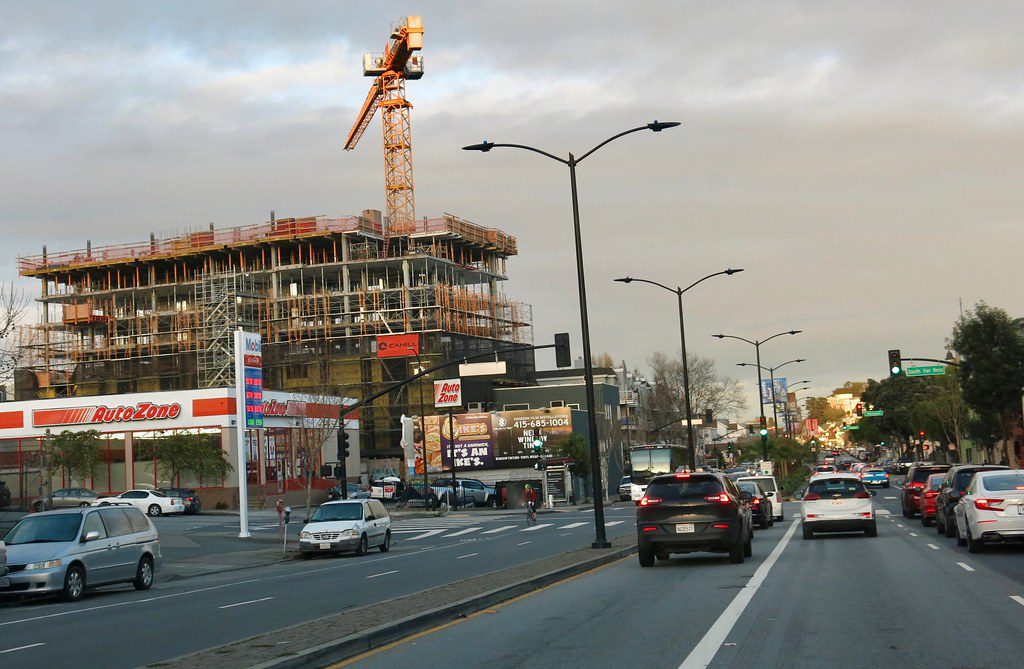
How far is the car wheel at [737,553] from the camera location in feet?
70.9

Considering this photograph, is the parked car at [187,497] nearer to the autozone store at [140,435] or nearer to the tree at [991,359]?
the autozone store at [140,435]

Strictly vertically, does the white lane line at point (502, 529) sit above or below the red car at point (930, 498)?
below

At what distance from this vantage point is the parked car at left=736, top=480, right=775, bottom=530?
35.1m

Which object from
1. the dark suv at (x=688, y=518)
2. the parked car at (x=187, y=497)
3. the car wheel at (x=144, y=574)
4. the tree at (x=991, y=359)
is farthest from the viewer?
the tree at (x=991, y=359)

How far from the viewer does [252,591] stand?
888 inches

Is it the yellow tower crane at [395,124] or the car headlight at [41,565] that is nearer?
the car headlight at [41,565]

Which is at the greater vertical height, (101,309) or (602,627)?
(101,309)

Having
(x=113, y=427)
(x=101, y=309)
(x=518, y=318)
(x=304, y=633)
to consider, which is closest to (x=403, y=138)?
(x=518, y=318)

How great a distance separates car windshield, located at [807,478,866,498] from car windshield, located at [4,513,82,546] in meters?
17.8

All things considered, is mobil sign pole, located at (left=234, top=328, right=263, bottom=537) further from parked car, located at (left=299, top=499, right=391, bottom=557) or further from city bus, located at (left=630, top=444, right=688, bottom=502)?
city bus, located at (left=630, top=444, right=688, bottom=502)

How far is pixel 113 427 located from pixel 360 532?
41653 mm

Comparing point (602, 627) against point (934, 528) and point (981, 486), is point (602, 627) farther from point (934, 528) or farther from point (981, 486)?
point (934, 528)

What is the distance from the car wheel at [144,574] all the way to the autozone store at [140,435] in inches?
1729

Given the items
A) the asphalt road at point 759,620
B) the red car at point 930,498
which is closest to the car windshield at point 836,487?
the red car at point 930,498
